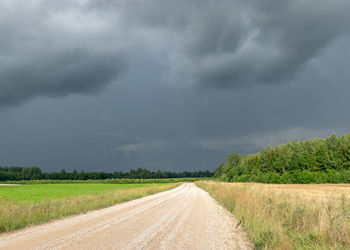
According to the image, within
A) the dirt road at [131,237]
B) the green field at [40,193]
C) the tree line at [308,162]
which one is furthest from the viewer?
the tree line at [308,162]

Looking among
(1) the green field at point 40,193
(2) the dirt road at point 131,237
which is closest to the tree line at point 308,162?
(1) the green field at point 40,193

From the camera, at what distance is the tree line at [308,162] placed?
6157cm

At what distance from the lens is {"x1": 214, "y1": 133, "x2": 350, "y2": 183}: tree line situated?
61.6m

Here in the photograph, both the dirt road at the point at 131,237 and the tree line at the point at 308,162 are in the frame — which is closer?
the dirt road at the point at 131,237

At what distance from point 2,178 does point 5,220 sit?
780 ft

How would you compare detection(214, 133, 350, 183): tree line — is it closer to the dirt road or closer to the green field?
the green field

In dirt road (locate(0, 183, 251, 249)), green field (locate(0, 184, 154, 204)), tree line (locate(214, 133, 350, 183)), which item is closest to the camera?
dirt road (locate(0, 183, 251, 249))

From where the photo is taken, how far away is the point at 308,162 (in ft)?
233

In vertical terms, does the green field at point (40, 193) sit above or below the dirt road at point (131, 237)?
below

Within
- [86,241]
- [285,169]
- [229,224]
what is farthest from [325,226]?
[285,169]

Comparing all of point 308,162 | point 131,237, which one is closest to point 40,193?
point 131,237

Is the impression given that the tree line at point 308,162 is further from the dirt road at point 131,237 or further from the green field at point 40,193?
the dirt road at point 131,237

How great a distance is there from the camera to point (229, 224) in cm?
1165

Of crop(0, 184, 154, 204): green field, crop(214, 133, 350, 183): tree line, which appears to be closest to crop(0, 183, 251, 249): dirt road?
crop(0, 184, 154, 204): green field
